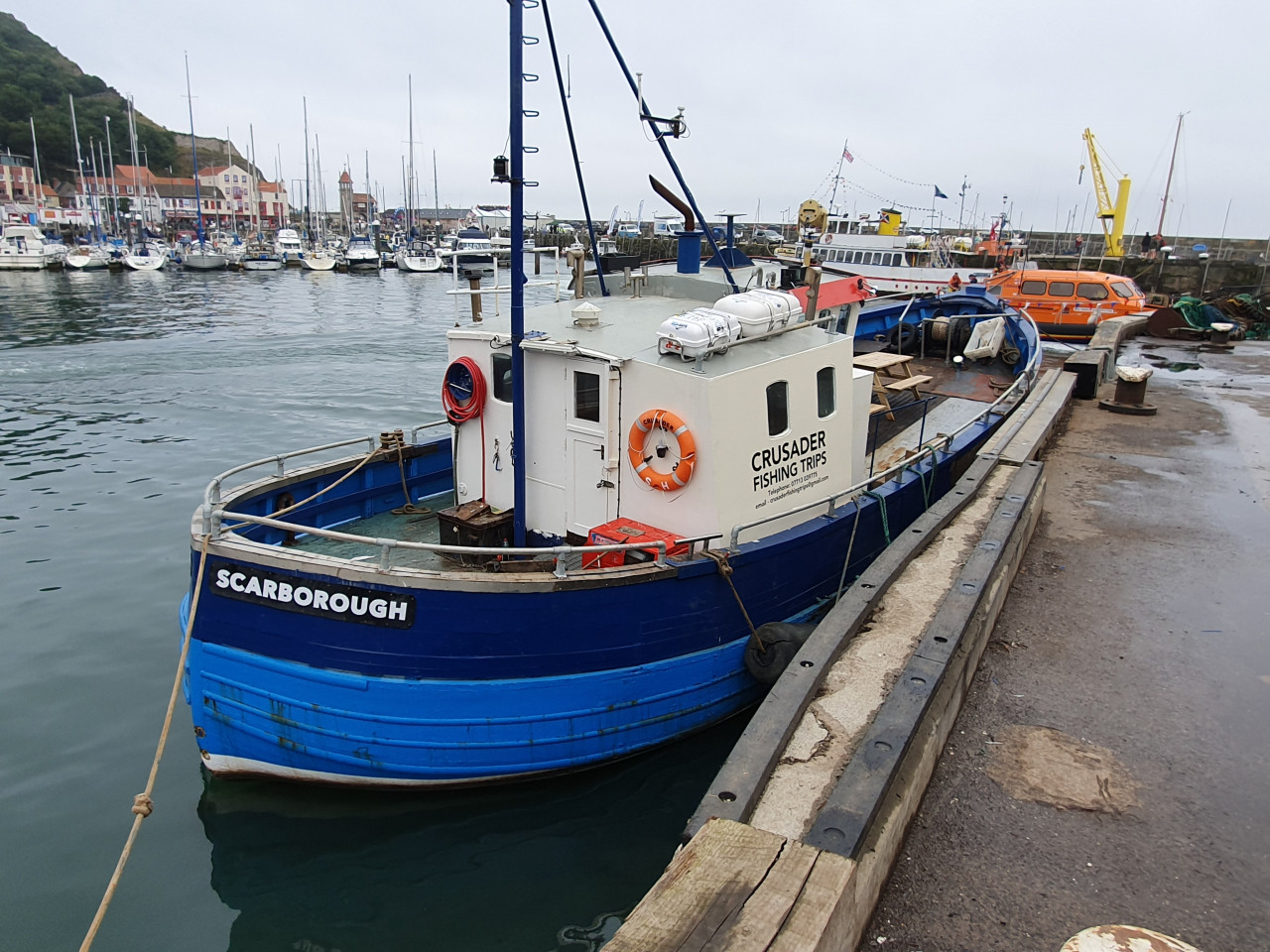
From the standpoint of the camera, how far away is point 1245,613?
20.7ft

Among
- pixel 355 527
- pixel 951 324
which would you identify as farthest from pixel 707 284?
pixel 951 324

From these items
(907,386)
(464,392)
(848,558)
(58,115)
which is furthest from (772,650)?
(58,115)

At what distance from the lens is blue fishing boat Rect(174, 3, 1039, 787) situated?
247 inches

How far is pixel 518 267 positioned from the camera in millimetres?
6578

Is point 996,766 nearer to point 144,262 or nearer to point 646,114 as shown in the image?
point 646,114

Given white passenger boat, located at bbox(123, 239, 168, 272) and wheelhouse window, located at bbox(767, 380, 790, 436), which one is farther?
white passenger boat, located at bbox(123, 239, 168, 272)

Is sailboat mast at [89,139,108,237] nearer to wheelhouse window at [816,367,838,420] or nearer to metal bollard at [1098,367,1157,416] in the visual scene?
metal bollard at [1098,367,1157,416]

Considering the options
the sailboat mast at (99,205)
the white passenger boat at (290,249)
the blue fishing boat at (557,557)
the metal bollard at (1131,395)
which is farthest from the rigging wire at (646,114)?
the sailboat mast at (99,205)

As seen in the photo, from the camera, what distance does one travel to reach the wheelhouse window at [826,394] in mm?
8117

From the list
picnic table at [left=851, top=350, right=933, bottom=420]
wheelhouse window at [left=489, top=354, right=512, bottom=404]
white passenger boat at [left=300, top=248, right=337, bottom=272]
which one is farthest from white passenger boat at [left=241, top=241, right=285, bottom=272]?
wheelhouse window at [left=489, top=354, right=512, bottom=404]

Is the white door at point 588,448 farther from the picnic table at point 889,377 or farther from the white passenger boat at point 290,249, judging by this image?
the white passenger boat at point 290,249

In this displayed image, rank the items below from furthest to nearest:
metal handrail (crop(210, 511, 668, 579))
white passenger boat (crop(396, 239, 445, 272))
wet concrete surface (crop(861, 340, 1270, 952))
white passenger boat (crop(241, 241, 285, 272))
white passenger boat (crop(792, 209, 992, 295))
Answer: white passenger boat (crop(396, 239, 445, 272)) < white passenger boat (crop(241, 241, 285, 272)) < white passenger boat (crop(792, 209, 992, 295)) < metal handrail (crop(210, 511, 668, 579)) < wet concrete surface (crop(861, 340, 1270, 952))

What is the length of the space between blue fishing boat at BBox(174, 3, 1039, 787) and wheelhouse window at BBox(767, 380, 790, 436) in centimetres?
2

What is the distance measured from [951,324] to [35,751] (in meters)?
15.8
